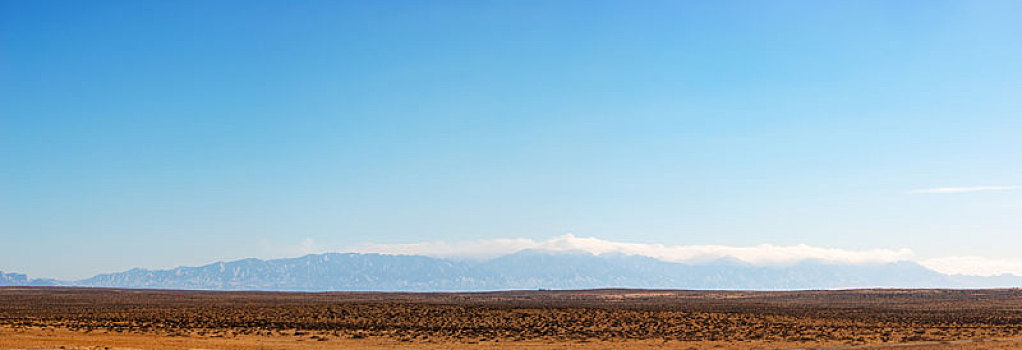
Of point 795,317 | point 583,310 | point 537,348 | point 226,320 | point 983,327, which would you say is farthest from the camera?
point 583,310

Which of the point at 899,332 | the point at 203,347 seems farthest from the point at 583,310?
the point at 203,347

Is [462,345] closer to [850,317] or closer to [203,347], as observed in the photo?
[203,347]

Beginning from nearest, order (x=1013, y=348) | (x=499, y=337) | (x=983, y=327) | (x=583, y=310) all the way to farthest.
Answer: (x=1013, y=348) → (x=499, y=337) → (x=983, y=327) → (x=583, y=310)

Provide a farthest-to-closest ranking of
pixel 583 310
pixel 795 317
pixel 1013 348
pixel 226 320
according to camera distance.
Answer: pixel 583 310 < pixel 795 317 < pixel 226 320 < pixel 1013 348

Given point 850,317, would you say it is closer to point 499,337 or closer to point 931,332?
point 931,332

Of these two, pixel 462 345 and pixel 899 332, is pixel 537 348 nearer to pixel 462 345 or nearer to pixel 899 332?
pixel 462 345

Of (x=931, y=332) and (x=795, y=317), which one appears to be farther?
(x=795, y=317)

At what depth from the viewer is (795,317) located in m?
67.8

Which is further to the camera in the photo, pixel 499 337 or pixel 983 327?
pixel 983 327

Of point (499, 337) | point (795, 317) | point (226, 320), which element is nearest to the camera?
point (499, 337)

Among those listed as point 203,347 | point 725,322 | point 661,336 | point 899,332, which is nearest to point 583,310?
point 725,322

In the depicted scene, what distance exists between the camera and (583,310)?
242 feet

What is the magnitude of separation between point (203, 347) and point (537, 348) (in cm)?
1757

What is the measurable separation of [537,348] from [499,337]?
634 centimetres
